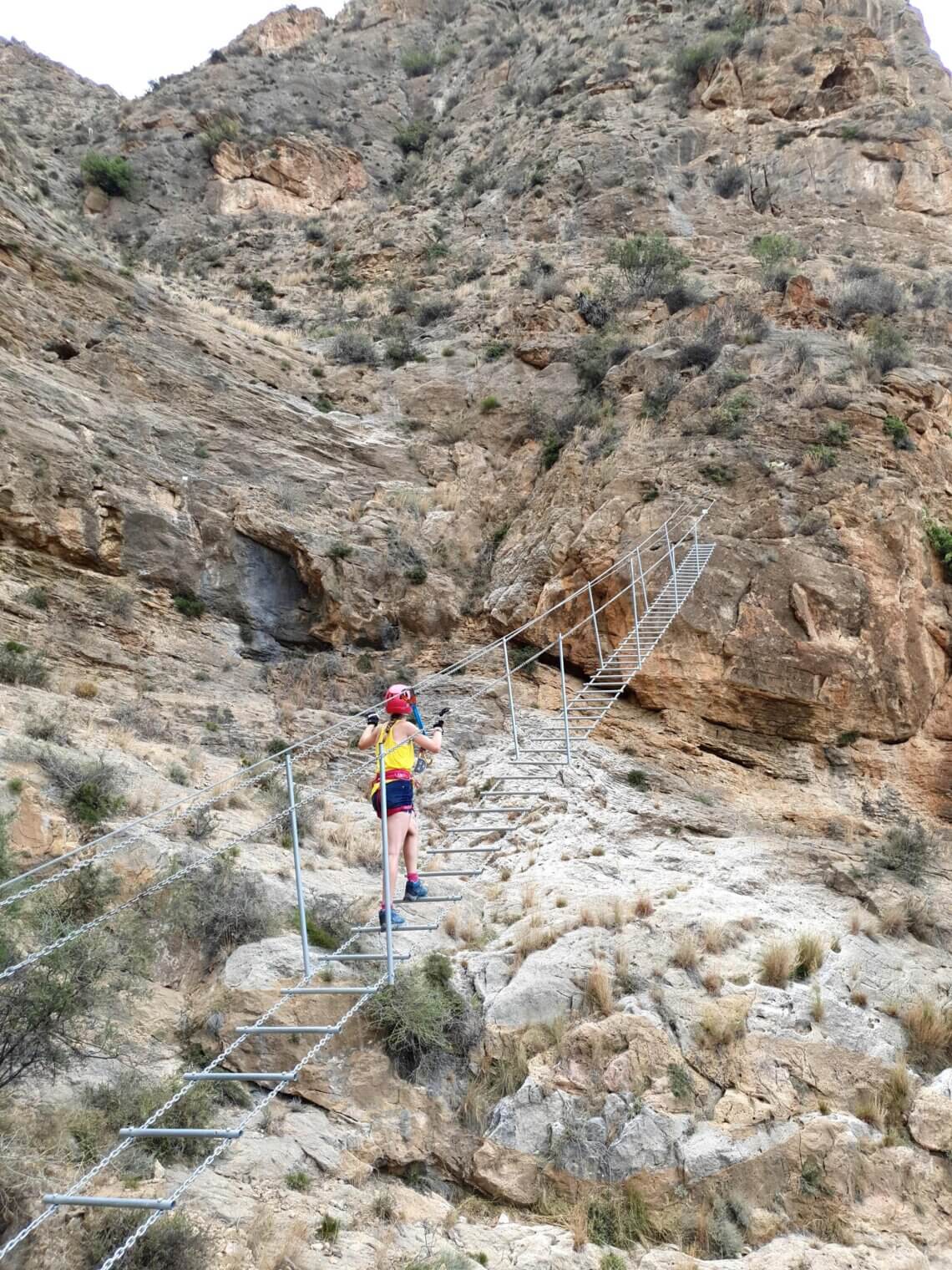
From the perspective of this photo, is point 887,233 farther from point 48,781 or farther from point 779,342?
point 48,781

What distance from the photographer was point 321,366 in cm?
1905

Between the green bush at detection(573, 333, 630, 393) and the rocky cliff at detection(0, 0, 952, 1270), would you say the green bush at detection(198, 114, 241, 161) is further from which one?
the green bush at detection(573, 333, 630, 393)

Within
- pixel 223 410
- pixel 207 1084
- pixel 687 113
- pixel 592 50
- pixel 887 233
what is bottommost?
pixel 207 1084

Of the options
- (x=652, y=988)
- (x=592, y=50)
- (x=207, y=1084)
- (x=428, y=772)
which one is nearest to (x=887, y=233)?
(x=592, y=50)

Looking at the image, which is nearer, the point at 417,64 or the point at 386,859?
the point at 386,859

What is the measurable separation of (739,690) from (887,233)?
1713cm

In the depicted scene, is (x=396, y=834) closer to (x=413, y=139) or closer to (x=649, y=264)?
(x=649, y=264)

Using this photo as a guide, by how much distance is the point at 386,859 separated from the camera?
558 centimetres

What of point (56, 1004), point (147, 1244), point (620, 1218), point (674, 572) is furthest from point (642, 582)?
point (147, 1244)

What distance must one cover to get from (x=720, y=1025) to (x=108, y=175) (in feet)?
109

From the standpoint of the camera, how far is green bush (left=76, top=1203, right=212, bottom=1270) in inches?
162

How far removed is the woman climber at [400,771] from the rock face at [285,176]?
27840 millimetres

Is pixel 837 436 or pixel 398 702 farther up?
pixel 837 436

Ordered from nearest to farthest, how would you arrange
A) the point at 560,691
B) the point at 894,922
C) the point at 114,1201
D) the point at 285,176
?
the point at 114,1201
the point at 894,922
the point at 560,691
the point at 285,176
